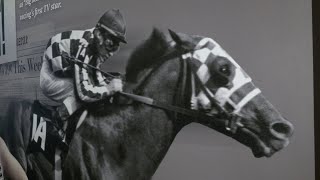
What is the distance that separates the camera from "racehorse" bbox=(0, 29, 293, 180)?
46.0 inches

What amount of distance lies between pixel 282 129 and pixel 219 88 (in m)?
0.25

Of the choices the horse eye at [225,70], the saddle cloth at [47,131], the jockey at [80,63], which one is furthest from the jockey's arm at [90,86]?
the horse eye at [225,70]

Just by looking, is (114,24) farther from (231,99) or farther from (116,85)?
(231,99)

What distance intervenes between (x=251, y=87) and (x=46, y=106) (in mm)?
1174

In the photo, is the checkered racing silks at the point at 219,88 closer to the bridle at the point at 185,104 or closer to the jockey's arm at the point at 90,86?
the bridle at the point at 185,104

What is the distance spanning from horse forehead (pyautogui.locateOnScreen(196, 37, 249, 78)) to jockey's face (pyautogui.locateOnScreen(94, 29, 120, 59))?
429 mm

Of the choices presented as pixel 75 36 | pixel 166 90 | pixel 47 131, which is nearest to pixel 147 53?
pixel 166 90

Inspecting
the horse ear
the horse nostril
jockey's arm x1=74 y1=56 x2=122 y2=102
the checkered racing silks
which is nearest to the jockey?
jockey's arm x1=74 y1=56 x2=122 y2=102

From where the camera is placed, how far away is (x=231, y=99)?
1.21 metres

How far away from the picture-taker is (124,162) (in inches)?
59.5

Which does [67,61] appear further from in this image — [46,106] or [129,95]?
[129,95]

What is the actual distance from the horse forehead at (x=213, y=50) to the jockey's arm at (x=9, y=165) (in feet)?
4.67

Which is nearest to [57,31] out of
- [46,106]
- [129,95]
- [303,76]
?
[46,106]

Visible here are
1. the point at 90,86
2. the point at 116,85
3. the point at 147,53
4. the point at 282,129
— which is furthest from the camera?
the point at 90,86
